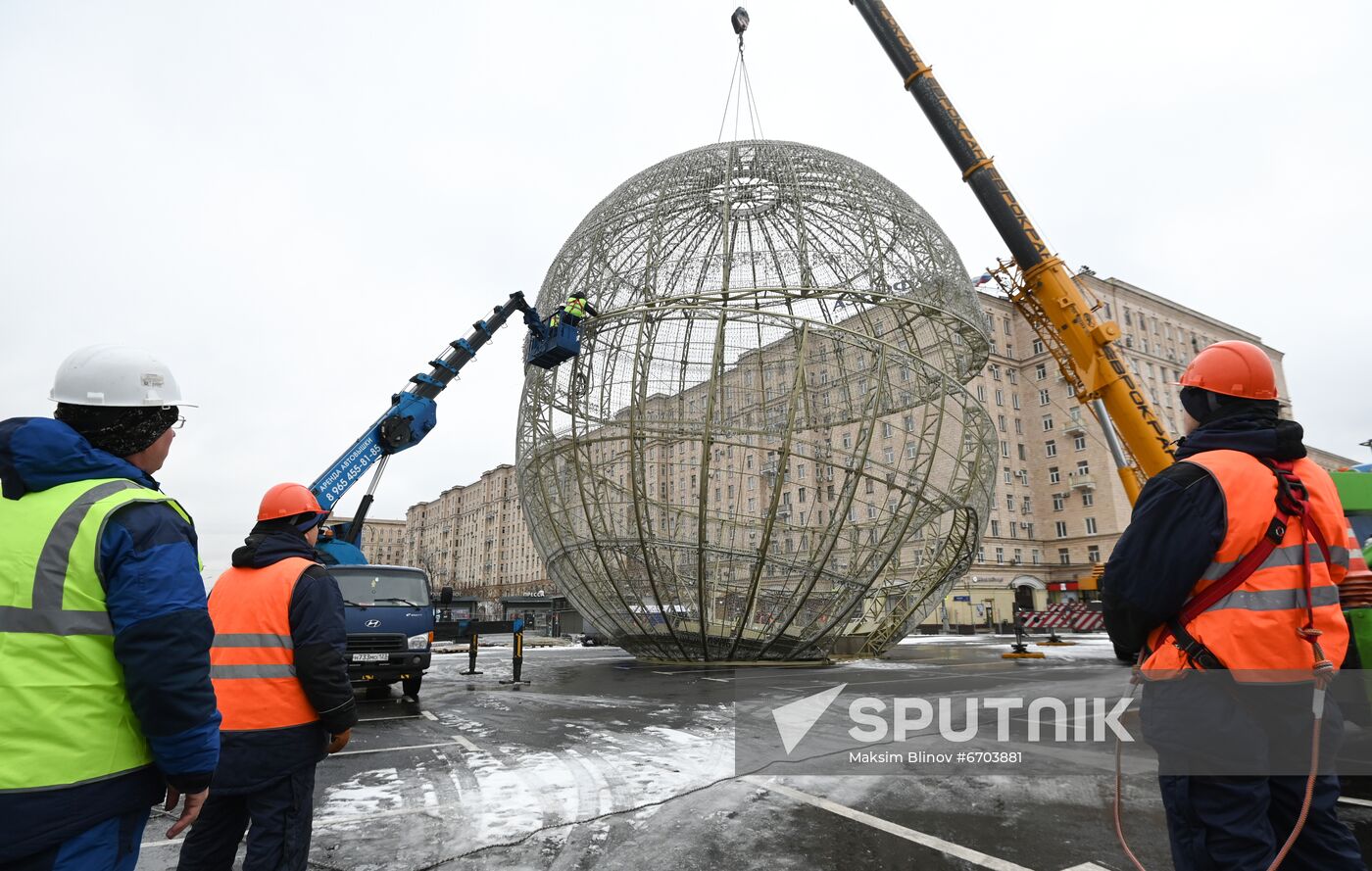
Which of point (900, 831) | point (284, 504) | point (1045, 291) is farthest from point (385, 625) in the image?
point (1045, 291)

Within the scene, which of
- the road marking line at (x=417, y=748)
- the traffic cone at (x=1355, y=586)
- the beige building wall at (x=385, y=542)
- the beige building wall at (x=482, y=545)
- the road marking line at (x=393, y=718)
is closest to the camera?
the traffic cone at (x=1355, y=586)

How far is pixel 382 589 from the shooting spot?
988cm

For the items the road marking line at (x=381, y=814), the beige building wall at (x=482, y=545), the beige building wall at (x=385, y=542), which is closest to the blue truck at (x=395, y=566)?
the road marking line at (x=381, y=814)

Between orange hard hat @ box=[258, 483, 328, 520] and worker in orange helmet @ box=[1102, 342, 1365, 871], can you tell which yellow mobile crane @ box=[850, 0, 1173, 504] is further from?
orange hard hat @ box=[258, 483, 328, 520]

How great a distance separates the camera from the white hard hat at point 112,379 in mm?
1859

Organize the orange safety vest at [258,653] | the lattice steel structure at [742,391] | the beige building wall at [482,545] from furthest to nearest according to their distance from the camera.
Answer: the beige building wall at [482,545], the lattice steel structure at [742,391], the orange safety vest at [258,653]

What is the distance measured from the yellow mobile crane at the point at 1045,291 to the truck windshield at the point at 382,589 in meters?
12.9

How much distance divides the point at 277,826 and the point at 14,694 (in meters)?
1.36

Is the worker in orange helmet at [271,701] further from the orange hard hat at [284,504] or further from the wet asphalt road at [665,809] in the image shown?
the wet asphalt road at [665,809]

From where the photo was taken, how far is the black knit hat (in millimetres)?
1891

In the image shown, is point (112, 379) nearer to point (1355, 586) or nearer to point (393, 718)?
point (1355, 586)

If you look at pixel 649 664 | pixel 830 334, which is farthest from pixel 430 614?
pixel 830 334

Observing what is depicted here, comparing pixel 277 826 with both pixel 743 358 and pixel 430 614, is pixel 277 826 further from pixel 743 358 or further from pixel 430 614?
pixel 743 358

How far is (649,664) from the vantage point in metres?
15.5
